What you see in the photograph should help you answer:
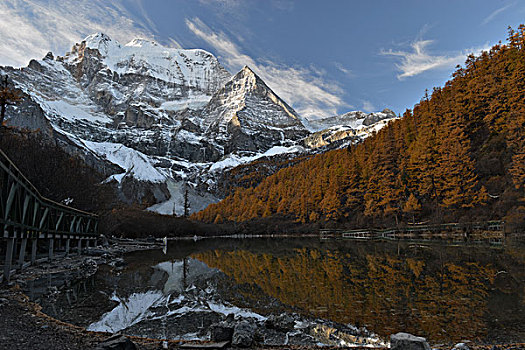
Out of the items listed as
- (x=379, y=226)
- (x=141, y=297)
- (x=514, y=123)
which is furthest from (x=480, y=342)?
(x=379, y=226)

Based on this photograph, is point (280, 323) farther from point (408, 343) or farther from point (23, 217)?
point (23, 217)

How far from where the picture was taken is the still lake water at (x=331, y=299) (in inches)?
252

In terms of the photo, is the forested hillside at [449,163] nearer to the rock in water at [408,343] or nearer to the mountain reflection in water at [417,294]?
the mountain reflection in water at [417,294]

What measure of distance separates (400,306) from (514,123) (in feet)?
93.6

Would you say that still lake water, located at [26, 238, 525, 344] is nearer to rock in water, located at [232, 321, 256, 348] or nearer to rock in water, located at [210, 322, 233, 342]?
rock in water, located at [210, 322, 233, 342]

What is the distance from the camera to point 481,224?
26.0m

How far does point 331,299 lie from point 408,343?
4496 mm

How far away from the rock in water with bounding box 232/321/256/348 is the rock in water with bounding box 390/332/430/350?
2.18 metres

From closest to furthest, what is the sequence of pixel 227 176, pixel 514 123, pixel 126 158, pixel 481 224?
pixel 481 224, pixel 514 123, pixel 126 158, pixel 227 176

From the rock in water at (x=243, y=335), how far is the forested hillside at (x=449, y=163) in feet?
83.3

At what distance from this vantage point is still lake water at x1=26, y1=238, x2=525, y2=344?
6.40 metres

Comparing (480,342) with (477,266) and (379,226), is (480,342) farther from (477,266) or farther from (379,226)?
(379,226)

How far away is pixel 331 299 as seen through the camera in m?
8.75

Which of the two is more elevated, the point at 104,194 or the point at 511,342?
the point at 104,194
